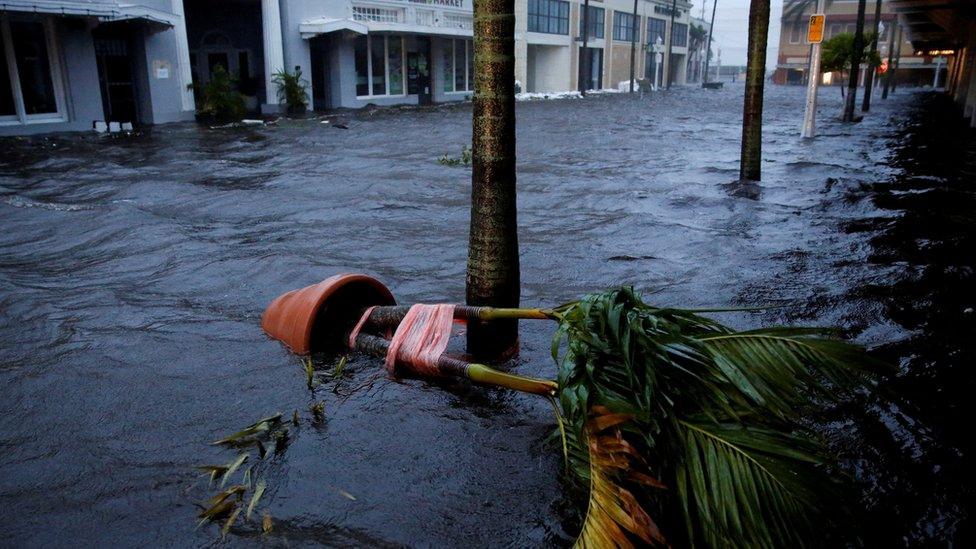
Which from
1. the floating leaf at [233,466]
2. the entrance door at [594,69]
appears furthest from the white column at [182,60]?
the entrance door at [594,69]

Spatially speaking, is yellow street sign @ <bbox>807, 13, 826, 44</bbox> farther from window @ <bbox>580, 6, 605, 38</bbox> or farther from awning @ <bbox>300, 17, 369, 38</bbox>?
window @ <bbox>580, 6, 605, 38</bbox>

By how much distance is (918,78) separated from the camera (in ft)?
228

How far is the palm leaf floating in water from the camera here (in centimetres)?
238

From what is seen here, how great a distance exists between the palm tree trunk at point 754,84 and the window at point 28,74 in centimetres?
1685

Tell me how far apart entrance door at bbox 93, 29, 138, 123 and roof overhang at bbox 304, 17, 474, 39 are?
690 cm

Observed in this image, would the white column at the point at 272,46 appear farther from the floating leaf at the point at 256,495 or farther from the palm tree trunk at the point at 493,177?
the floating leaf at the point at 256,495

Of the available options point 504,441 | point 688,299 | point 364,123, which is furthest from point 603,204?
point 364,123

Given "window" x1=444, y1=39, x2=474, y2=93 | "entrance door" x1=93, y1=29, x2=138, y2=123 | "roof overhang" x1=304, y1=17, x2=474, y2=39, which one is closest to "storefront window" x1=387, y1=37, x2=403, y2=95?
"roof overhang" x1=304, y1=17, x2=474, y2=39

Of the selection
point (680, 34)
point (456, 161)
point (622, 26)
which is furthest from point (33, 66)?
point (680, 34)

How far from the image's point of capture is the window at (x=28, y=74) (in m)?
17.3

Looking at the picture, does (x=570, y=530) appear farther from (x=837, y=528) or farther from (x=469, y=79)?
(x=469, y=79)

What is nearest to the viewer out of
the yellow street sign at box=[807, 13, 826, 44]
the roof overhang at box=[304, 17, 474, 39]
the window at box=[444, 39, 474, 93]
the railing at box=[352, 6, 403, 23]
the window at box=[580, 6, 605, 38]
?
the yellow street sign at box=[807, 13, 826, 44]

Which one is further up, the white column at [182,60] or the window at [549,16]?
the window at [549,16]

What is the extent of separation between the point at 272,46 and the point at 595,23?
31.8m
